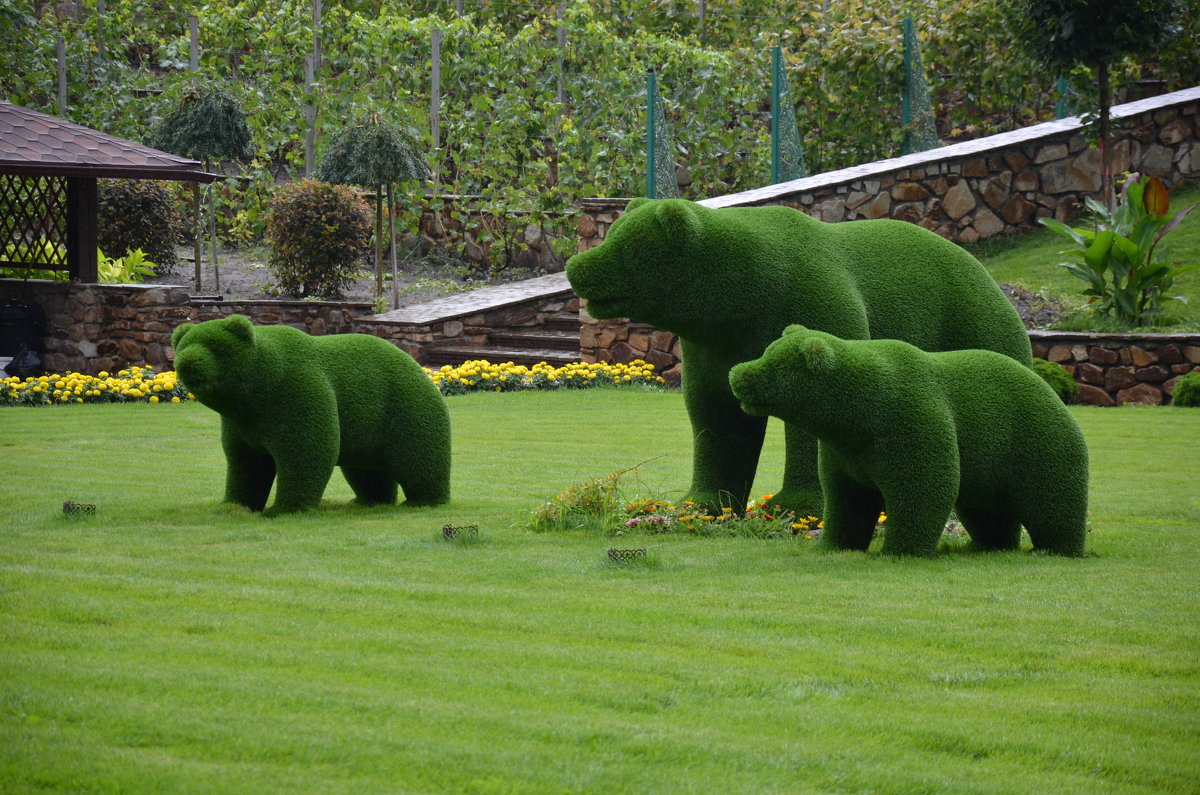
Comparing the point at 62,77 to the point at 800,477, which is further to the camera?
the point at 62,77

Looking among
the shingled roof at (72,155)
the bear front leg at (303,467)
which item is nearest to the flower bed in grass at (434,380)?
the shingled roof at (72,155)

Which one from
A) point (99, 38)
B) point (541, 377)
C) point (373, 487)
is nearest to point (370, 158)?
point (541, 377)

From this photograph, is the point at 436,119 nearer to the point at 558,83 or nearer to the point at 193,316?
the point at 558,83

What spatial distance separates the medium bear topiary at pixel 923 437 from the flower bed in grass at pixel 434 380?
1014cm

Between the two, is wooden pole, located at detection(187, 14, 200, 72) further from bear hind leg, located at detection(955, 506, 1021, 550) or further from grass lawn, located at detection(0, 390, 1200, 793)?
bear hind leg, located at detection(955, 506, 1021, 550)

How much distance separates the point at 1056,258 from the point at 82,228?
12.7 metres

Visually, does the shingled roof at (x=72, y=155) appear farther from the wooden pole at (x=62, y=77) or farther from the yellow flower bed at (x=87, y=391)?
the wooden pole at (x=62, y=77)

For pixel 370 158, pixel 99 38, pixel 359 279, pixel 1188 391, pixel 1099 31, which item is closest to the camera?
pixel 1188 391

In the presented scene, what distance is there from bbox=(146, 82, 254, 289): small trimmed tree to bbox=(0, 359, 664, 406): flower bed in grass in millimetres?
4832

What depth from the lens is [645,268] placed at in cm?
792

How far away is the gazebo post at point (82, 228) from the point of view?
18766 mm

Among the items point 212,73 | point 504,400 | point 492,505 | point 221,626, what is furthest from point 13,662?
point 212,73

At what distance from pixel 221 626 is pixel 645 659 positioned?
5.15 feet

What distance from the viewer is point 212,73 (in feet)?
83.1
